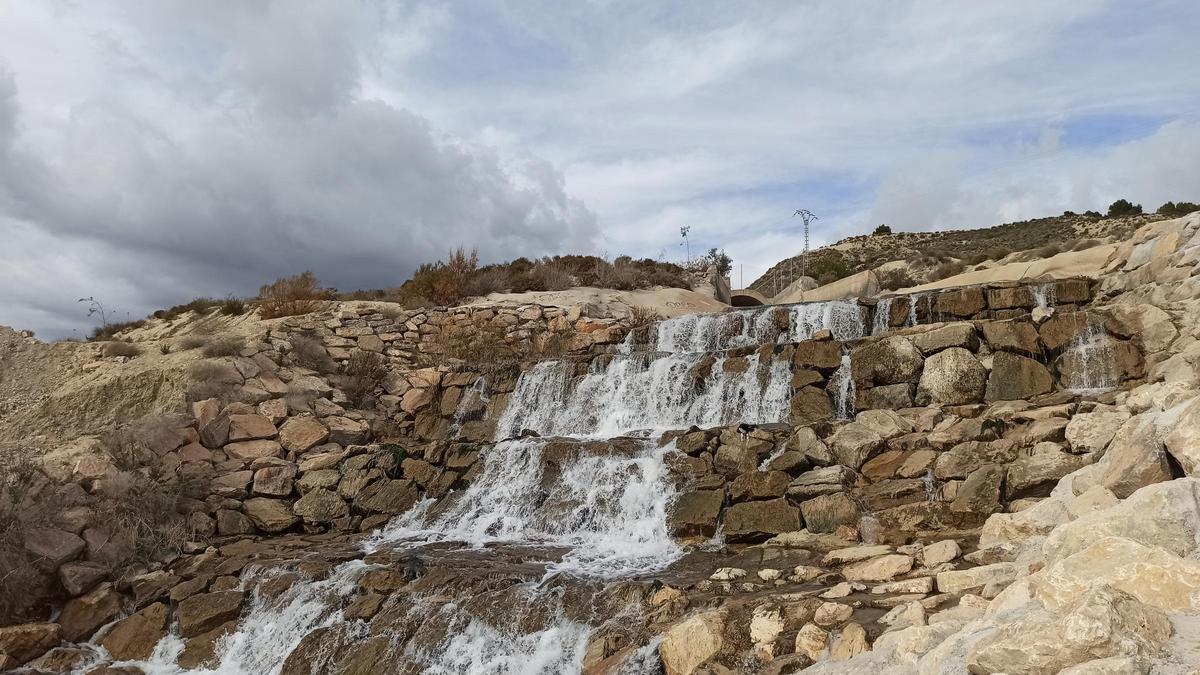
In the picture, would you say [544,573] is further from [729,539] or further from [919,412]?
[919,412]

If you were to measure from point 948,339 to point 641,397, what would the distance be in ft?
16.5

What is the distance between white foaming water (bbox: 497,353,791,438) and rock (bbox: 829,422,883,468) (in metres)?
1.80

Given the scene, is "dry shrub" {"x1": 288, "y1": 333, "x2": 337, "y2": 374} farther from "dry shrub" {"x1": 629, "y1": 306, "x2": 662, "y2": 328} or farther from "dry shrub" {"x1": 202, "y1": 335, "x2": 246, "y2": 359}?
"dry shrub" {"x1": 629, "y1": 306, "x2": 662, "y2": 328}

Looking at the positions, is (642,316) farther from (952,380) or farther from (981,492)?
(981,492)

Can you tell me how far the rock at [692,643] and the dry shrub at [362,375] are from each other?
10.9m

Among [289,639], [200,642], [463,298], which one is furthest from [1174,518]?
[463,298]

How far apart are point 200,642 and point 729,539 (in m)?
6.17

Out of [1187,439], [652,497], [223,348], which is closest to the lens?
[1187,439]

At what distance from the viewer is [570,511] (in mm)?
9953

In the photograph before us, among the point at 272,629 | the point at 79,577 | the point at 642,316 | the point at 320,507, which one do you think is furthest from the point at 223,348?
the point at 642,316

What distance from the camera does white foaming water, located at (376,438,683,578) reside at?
888 centimetres

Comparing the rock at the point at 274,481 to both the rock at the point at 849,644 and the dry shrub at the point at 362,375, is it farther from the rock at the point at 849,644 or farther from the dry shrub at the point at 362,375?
the rock at the point at 849,644

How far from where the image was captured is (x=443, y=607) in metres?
7.24

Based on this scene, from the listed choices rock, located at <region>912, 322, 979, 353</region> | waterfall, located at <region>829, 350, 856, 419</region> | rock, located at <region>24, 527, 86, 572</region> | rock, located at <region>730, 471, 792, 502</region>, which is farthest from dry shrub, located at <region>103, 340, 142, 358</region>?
rock, located at <region>912, 322, 979, 353</region>
